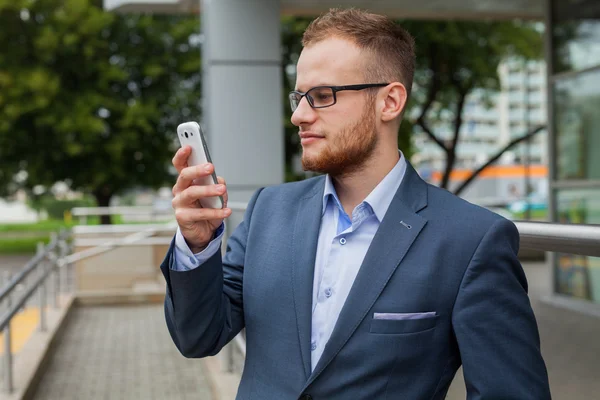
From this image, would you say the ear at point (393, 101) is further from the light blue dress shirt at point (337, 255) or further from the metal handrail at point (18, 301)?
the metal handrail at point (18, 301)

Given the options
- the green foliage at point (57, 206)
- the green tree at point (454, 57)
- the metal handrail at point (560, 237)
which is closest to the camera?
the metal handrail at point (560, 237)

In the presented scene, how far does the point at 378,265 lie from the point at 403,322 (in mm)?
132

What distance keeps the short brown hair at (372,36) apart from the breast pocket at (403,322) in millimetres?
525

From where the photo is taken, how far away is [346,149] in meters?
1.70

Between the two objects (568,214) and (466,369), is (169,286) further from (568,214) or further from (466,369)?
(568,214)

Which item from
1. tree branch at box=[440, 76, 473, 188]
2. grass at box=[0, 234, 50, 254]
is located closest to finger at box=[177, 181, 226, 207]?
tree branch at box=[440, 76, 473, 188]

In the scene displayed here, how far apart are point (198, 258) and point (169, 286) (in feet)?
0.33

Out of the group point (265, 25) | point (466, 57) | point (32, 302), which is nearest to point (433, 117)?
point (466, 57)

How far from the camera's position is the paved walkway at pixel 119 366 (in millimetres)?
6121

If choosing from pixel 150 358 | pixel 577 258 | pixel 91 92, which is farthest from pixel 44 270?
pixel 91 92

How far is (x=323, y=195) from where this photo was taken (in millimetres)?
1834

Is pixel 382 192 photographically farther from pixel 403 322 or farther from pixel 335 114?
pixel 403 322

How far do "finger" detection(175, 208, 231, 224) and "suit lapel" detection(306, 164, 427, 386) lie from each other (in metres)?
0.32

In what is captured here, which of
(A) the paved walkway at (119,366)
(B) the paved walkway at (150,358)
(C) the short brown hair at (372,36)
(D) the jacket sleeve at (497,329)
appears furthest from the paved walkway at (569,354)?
(A) the paved walkway at (119,366)
